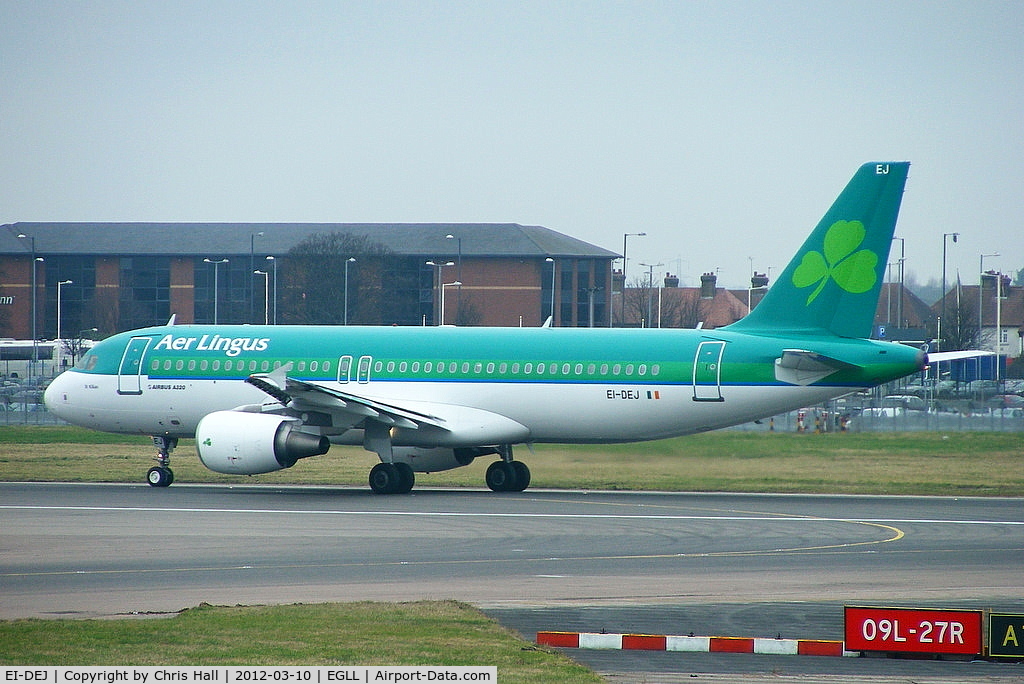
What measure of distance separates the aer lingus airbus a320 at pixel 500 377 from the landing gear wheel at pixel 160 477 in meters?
0.05

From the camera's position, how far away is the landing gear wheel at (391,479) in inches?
1284

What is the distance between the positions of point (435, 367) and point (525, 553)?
39.2ft

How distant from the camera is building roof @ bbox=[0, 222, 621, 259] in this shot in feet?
344

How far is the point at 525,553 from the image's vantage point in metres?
22.4

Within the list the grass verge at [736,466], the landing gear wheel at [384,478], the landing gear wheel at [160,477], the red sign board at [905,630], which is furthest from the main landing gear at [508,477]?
the red sign board at [905,630]

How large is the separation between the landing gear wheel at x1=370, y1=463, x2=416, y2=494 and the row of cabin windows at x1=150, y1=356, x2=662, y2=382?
260 cm

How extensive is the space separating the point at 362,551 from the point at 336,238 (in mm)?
79233

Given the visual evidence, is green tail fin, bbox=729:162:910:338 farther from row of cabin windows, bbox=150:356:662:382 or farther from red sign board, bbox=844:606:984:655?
red sign board, bbox=844:606:984:655

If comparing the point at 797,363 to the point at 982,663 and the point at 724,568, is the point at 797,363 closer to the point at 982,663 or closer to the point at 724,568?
the point at 724,568

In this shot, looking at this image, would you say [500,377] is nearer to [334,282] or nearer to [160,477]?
[160,477]

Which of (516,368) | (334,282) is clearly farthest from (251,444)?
(334,282)

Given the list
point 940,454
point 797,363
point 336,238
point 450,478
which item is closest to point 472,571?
point 797,363

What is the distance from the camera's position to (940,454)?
3866 centimetres

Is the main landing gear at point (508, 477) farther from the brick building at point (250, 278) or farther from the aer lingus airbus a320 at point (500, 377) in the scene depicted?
the brick building at point (250, 278)
